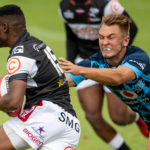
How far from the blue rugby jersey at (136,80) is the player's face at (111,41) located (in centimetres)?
13

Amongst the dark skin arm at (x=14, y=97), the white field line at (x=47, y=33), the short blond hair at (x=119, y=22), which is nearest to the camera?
the dark skin arm at (x=14, y=97)

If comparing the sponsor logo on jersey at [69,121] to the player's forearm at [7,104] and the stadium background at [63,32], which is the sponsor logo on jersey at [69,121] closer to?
the player's forearm at [7,104]

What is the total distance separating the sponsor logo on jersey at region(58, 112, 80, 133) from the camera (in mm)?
4129

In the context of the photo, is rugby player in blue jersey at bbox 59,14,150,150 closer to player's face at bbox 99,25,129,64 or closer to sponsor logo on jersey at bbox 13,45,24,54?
player's face at bbox 99,25,129,64

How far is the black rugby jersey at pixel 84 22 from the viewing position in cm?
621

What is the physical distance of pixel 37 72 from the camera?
13.1ft

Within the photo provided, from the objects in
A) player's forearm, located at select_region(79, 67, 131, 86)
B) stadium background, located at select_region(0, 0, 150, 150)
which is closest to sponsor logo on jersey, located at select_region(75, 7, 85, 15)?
stadium background, located at select_region(0, 0, 150, 150)

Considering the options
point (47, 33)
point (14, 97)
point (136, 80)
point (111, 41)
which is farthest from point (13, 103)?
point (47, 33)

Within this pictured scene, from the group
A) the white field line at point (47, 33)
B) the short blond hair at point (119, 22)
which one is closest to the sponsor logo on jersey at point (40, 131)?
the short blond hair at point (119, 22)

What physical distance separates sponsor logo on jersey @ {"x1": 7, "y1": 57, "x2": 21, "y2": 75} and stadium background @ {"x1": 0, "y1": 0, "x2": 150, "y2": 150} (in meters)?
2.69

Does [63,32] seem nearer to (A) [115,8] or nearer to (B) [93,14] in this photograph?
(B) [93,14]

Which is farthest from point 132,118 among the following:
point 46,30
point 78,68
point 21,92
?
point 46,30

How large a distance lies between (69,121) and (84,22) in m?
2.54

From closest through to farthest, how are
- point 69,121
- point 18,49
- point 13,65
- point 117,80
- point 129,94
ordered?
point 13,65 < point 18,49 < point 69,121 < point 117,80 < point 129,94
